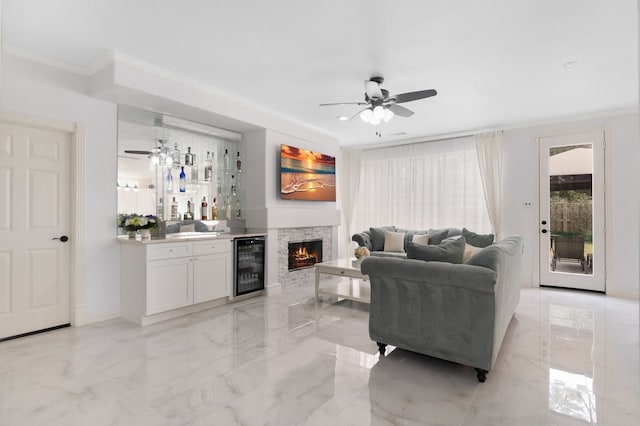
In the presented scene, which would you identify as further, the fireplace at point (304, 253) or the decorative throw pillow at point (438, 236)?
the decorative throw pillow at point (438, 236)

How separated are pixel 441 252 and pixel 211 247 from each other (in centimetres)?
282

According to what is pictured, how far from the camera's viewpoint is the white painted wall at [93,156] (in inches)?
132

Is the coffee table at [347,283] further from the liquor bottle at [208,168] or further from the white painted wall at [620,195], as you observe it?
the white painted wall at [620,195]

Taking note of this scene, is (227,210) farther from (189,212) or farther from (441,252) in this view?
(441,252)

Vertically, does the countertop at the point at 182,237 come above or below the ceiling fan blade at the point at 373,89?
below

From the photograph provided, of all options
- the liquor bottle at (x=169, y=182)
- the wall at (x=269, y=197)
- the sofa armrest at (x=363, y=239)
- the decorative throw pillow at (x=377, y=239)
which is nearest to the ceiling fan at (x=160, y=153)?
the liquor bottle at (x=169, y=182)

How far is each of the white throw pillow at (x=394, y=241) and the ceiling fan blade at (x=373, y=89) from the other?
124 inches

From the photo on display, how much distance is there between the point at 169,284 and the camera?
381 cm

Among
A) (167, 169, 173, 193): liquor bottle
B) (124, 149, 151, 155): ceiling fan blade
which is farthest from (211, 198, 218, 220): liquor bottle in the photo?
(124, 149, 151, 155): ceiling fan blade

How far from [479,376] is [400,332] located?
621mm

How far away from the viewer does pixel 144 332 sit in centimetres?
342

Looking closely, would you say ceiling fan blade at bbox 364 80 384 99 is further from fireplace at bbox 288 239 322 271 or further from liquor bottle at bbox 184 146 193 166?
fireplace at bbox 288 239 322 271

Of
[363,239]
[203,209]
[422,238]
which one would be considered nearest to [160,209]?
[203,209]

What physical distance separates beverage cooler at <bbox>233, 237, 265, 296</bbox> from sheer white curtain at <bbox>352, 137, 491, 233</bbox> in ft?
10.1
